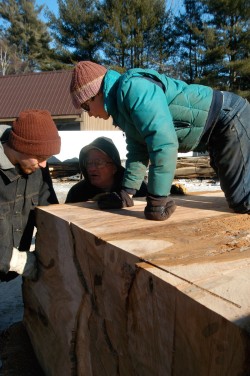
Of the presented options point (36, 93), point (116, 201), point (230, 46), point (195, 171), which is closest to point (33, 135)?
point (116, 201)

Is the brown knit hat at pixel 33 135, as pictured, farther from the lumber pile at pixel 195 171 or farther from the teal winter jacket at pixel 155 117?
the lumber pile at pixel 195 171

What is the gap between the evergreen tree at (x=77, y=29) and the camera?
21453mm

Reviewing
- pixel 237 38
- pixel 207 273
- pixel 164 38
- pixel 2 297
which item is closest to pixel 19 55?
pixel 164 38

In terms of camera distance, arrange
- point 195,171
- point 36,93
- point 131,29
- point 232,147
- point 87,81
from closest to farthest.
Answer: point 87,81, point 232,147, point 195,171, point 36,93, point 131,29

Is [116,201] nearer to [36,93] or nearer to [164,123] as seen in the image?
[164,123]

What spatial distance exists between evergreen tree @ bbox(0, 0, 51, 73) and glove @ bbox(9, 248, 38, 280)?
29.6 meters

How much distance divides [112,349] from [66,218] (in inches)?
24.0

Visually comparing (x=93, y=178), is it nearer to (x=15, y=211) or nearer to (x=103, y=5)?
(x=15, y=211)

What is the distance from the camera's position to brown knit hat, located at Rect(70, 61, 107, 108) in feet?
5.98

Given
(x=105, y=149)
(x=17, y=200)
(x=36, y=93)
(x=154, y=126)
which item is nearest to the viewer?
(x=154, y=126)

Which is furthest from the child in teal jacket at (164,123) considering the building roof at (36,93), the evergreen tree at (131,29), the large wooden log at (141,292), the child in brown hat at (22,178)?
the evergreen tree at (131,29)

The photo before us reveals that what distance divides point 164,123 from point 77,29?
22.4 meters

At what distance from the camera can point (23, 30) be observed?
2989cm

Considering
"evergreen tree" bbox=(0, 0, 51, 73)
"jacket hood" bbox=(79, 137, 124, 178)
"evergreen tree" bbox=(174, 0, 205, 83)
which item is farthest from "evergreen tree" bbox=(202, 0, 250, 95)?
"jacket hood" bbox=(79, 137, 124, 178)
